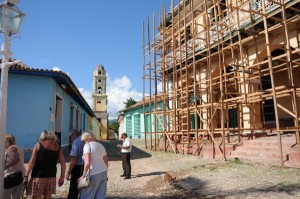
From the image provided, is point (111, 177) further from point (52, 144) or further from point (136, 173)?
point (52, 144)

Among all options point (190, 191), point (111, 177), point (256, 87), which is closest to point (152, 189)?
point (190, 191)

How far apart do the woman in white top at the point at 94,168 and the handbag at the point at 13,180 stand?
0.96m

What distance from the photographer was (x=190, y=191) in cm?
612

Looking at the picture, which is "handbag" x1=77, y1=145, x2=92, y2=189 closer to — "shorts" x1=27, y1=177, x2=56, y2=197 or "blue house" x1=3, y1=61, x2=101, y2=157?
"shorts" x1=27, y1=177, x2=56, y2=197

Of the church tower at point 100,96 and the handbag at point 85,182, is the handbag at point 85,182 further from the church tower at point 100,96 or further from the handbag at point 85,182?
the church tower at point 100,96

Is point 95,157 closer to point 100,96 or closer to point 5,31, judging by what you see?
point 5,31

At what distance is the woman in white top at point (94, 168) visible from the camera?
14.1 feet

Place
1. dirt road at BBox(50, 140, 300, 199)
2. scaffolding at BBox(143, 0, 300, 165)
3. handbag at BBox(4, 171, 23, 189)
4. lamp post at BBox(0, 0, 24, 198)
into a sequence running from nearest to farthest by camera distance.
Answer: lamp post at BBox(0, 0, 24, 198) → handbag at BBox(4, 171, 23, 189) → dirt road at BBox(50, 140, 300, 199) → scaffolding at BBox(143, 0, 300, 165)

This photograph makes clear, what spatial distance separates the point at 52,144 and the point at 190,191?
10.6 feet

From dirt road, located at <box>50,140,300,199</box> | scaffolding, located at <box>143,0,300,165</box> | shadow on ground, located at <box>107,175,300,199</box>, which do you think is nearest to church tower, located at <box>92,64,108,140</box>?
scaffolding, located at <box>143,0,300,165</box>

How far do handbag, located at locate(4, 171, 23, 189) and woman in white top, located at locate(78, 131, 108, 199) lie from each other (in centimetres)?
96

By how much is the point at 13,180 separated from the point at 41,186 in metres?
0.52

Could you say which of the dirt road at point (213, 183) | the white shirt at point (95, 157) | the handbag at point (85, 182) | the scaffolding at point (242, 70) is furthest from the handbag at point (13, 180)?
the scaffolding at point (242, 70)

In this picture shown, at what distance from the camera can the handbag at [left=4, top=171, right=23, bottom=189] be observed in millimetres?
4246
